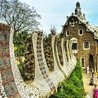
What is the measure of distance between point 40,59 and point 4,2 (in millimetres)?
32115

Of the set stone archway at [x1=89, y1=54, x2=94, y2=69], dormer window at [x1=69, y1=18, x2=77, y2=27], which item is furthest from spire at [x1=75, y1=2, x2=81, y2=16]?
stone archway at [x1=89, y1=54, x2=94, y2=69]

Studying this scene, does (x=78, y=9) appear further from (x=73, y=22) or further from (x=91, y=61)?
(x=91, y=61)

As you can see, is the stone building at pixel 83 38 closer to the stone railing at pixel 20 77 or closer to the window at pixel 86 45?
the window at pixel 86 45

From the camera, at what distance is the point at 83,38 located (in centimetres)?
6150

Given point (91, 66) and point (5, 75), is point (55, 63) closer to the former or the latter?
point (5, 75)

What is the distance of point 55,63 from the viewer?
16859mm

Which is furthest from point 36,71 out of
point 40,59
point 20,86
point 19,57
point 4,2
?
point 4,2

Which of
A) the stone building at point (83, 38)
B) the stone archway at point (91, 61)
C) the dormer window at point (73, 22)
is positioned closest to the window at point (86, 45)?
the stone building at point (83, 38)

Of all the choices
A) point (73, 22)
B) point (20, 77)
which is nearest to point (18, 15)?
point (73, 22)

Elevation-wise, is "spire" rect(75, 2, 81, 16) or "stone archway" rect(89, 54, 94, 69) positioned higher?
"spire" rect(75, 2, 81, 16)

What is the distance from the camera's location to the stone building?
6100 centimetres

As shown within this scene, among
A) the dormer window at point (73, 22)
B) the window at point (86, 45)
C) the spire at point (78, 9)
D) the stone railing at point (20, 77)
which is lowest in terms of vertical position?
the stone railing at point (20, 77)

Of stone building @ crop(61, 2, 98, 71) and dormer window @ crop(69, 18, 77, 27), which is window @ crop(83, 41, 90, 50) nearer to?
stone building @ crop(61, 2, 98, 71)

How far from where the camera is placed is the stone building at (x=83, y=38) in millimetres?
61000
